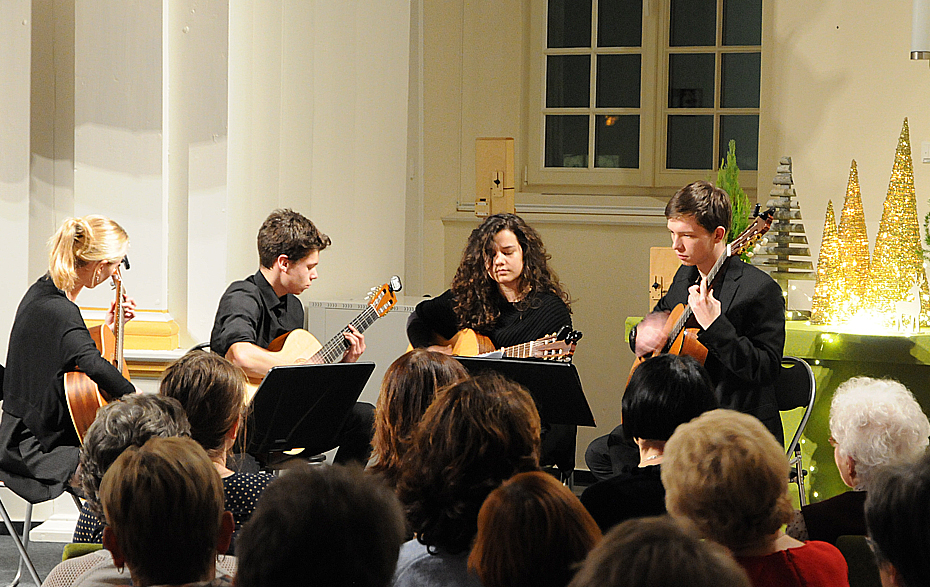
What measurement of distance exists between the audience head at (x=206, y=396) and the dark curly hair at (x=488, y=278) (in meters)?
1.45

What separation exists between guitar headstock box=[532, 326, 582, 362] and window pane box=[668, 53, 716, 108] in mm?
2698

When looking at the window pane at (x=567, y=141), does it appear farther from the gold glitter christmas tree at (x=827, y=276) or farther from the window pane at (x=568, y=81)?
the gold glitter christmas tree at (x=827, y=276)

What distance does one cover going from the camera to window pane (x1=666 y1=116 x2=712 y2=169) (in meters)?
5.68

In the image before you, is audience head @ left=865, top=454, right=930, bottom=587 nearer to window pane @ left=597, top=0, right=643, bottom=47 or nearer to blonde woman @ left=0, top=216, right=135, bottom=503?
blonde woman @ left=0, top=216, right=135, bottom=503

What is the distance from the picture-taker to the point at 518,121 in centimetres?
574

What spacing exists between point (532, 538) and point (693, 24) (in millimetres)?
4832

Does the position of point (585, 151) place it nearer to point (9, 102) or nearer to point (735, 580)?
point (9, 102)

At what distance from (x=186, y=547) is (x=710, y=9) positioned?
489 cm

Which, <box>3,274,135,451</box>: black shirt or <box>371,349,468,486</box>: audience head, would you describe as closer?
<box>371,349,468,486</box>: audience head

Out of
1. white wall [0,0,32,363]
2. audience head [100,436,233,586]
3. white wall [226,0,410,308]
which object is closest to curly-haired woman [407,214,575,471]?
white wall [226,0,410,308]

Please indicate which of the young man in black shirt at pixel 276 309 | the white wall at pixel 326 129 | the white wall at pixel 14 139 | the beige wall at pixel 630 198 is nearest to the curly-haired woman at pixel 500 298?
the young man in black shirt at pixel 276 309

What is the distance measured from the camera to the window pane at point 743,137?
5.55m

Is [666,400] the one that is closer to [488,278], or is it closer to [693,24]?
[488,278]

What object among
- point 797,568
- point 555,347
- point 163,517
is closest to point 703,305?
point 555,347
